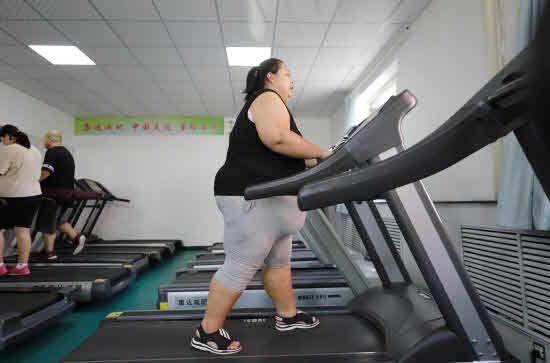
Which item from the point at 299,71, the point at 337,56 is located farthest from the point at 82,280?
the point at 337,56

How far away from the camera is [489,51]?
2.08 meters

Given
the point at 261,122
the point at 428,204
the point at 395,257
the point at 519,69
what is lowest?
the point at 395,257

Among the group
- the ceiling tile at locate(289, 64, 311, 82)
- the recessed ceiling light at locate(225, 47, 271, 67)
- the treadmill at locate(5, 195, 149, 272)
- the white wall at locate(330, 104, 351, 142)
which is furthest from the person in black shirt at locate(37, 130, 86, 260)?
the white wall at locate(330, 104, 351, 142)

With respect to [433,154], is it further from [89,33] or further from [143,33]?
[89,33]

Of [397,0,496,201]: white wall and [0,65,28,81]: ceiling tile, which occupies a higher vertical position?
[0,65,28,81]: ceiling tile

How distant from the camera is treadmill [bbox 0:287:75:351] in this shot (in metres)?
1.90

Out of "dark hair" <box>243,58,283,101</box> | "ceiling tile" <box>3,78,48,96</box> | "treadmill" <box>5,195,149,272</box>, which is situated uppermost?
"ceiling tile" <box>3,78,48,96</box>

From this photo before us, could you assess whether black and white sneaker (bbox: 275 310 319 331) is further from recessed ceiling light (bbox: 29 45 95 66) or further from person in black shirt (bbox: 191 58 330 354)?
recessed ceiling light (bbox: 29 45 95 66)

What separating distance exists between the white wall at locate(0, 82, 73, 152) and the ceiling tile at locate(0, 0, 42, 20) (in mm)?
2017

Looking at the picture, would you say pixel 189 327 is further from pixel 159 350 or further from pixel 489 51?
pixel 489 51

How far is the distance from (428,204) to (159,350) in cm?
118

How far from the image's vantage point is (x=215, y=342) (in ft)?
4.34

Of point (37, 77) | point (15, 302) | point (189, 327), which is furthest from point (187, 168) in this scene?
point (189, 327)

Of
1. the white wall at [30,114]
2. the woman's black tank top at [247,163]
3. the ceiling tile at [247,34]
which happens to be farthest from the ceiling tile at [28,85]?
the woman's black tank top at [247,163]
